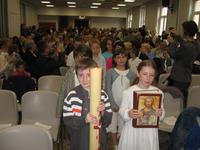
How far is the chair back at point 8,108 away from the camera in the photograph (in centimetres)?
345

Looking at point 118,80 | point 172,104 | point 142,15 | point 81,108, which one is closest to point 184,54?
point 172,104

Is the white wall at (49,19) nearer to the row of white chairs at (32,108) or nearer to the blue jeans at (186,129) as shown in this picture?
the row of white chairs at (32,108)

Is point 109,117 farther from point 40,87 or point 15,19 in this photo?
point 15,19

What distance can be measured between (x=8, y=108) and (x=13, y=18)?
8.69 metres

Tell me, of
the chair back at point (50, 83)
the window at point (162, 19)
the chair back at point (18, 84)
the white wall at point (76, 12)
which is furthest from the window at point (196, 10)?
the white wall at point (76, 12)

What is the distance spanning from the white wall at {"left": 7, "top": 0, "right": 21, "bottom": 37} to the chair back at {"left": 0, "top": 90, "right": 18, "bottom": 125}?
24.7ft

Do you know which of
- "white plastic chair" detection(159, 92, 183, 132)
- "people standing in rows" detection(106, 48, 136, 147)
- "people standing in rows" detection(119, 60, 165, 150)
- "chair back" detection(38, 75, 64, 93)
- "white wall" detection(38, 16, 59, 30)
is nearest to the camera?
"people standing in rows" detection(119, 60, 165, 150)

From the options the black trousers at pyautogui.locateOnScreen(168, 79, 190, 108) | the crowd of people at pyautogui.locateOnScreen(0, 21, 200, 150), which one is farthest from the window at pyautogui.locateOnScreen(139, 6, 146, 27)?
the black trousers at pyautogui.locateOnScreen(168, 79, 190, 108)

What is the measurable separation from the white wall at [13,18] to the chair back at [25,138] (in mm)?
8926

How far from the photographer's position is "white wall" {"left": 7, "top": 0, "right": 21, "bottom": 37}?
10688mm

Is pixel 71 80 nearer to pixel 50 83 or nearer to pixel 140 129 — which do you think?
pixel 140 129

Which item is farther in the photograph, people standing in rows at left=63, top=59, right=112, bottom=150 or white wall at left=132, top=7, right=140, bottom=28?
white wall at left=132, top=7, right=140, bottom=28

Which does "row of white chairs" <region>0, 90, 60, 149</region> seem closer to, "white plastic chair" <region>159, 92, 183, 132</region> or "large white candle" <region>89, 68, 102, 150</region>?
"white plastic chair" <region>159, 92, 183, 132</region>

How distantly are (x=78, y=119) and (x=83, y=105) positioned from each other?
11 centimetres
